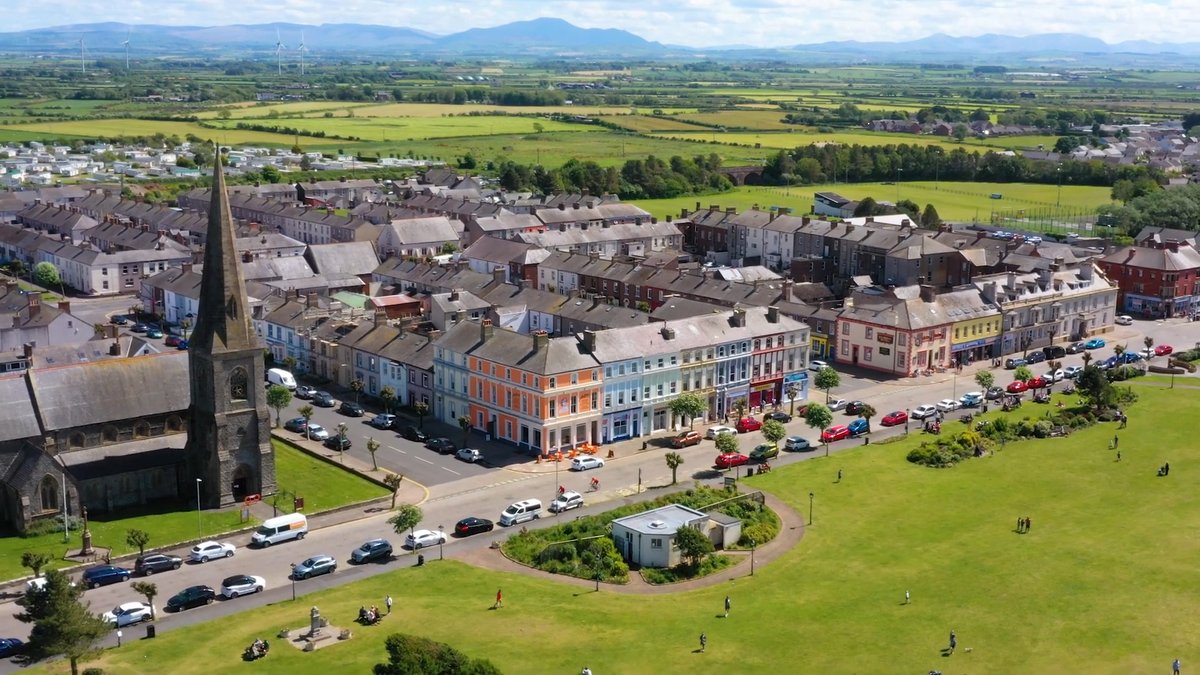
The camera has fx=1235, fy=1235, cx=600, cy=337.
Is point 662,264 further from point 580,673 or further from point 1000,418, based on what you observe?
point 580,673

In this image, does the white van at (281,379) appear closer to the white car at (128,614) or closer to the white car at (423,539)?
the white car at (423,539)

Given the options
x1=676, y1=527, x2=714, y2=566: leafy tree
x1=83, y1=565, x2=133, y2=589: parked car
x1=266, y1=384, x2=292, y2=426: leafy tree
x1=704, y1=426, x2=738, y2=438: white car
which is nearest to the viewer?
x1=83, y1=565, x2=133, y2=589: parked car

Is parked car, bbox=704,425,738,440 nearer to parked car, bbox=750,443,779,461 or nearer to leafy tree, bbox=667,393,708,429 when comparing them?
leafy tree, bbox=667,393,708,429

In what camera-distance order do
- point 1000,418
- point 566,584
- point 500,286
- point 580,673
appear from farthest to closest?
point 500,286 → point 1000,418 → point 566,584 → point 580,673

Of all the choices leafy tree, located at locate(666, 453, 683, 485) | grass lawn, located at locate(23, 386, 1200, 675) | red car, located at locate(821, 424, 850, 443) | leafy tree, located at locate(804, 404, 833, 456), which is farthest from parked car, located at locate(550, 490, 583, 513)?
red car, located at locate(821, 424, 850, 443)

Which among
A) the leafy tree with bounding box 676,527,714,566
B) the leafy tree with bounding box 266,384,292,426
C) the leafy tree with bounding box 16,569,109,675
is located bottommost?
the leafy tree with bounding box 676,527,714,566

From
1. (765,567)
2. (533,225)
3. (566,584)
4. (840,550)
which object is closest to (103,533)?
(566,584)
